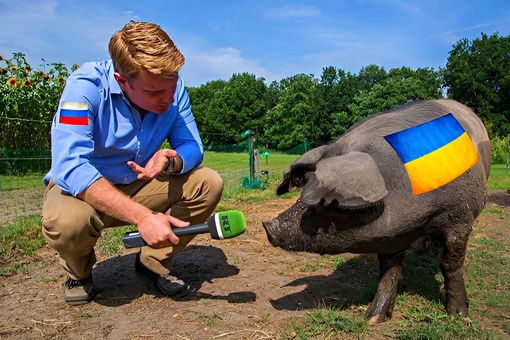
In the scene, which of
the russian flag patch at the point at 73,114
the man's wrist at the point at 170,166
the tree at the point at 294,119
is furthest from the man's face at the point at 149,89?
the tree at the point at 294,119

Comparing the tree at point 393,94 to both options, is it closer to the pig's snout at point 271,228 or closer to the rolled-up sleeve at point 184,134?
the rolled-up sleeve at point 184,134

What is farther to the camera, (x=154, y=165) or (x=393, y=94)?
(x=393, y=94)

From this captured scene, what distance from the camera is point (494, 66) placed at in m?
45.1

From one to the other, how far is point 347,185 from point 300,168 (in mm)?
691

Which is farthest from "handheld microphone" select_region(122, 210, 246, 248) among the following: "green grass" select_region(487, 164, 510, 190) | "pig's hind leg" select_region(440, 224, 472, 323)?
"green grass" select_region(487, 164, 510, 190)

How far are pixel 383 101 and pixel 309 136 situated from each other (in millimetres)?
9359

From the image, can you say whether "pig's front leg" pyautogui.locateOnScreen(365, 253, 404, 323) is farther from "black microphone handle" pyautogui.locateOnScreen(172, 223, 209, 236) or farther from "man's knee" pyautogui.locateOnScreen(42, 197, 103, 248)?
"man's knee" pyautogui.locateOnScreen(42, 197, 103, 248)

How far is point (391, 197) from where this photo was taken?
2.62 meters

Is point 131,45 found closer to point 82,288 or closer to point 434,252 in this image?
point 82,288

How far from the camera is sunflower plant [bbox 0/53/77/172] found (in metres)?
11.2

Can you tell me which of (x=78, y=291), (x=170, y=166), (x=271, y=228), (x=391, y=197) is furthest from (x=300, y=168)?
(x=78, y=291)

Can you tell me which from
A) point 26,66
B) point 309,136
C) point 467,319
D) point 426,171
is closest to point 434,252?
point 467,319

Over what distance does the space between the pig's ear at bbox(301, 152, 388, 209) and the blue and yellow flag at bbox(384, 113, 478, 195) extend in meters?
0.30

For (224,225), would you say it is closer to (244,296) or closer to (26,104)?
(244,296)
